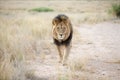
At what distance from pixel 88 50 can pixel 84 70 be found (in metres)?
3.33

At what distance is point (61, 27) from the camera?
9.27 m

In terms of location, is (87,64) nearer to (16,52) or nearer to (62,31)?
(62,31)

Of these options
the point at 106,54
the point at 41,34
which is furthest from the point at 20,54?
the point at 41,34

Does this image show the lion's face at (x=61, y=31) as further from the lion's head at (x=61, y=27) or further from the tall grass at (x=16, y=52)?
the tall grass at (x=16, y=52)

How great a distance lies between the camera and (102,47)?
12586 millimetres

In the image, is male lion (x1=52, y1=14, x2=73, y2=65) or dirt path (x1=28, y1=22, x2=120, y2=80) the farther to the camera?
male lion (x1=52, y1=14, x2=73, y2=65)

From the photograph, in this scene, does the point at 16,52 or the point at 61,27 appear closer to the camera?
the point at 61,27

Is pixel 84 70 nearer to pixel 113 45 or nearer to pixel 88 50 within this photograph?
pixel 88 50

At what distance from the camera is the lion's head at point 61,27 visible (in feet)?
30.5

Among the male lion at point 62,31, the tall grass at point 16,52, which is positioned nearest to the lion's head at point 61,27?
the male lion at point 62,31

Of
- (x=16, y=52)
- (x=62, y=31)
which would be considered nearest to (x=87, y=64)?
(x=62, y=31)

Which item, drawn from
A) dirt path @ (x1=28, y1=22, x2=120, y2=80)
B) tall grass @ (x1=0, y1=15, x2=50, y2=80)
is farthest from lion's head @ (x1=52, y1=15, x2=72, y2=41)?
tall grass @ (x1=0, y1=15, x2=50, y2=80)

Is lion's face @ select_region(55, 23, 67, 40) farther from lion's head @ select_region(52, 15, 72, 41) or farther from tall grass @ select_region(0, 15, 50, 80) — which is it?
tall grass @ select_region(0, 15, 50, 80)

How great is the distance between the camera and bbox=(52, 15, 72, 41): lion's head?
9281mm
